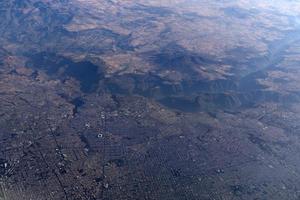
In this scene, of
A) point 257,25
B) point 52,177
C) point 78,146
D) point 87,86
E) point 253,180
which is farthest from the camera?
point 257,25

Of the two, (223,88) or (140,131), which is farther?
(223,88)

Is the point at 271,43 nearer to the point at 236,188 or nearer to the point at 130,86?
the point at 130,86

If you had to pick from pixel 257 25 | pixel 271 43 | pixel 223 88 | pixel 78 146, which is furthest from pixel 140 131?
pixel 257 25

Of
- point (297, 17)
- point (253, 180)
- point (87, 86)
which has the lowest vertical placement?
point (297, 17)

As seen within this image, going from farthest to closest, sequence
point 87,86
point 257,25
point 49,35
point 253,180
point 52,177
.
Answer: point 257,25 → point 49,35 → point 87,86 → point 253,180 → point 52,177

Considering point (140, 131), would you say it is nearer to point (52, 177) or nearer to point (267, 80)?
point (52, 177)

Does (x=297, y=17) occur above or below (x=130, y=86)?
below
